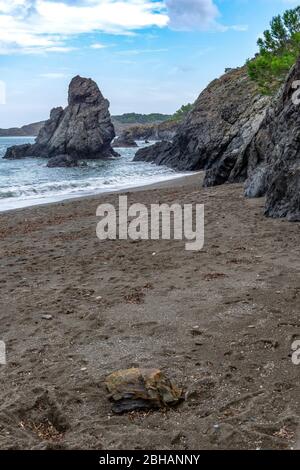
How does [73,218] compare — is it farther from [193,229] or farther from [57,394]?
[57,394]

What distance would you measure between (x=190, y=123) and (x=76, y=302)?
195 feet

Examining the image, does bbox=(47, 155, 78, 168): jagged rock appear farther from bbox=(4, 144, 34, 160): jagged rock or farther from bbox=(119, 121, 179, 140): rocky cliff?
bbox=(119, 121, 179, 140): rocky cliff

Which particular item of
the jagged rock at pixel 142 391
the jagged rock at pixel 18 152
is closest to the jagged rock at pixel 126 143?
the jagged rock at pixel 18 152

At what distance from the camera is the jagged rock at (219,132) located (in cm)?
2725

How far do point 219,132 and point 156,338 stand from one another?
41.2m

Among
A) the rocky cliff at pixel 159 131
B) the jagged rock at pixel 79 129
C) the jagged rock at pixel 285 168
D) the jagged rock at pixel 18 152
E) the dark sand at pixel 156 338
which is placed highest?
the rocky cliff at pixel 159 131

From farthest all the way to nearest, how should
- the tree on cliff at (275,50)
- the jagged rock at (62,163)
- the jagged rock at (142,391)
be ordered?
the jagged rock at (62,163), the tree on cliff at (275,50), the jagged rock at (142,391)

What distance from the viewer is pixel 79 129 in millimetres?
88625

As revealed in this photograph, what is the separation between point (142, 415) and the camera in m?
4.97

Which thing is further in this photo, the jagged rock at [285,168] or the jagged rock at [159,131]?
the jagged rock at [159,131]

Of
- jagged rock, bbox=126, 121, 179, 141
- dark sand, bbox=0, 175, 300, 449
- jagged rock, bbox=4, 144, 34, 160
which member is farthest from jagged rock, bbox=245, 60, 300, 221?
jagged rock, bbox=126, 121, 179, 141

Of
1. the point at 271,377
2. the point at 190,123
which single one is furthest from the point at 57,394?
the point at 190,123

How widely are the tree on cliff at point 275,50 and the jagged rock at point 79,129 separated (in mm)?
49915

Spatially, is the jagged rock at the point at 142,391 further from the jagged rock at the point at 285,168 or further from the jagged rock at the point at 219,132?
the jagged rock at the point at 219,132
